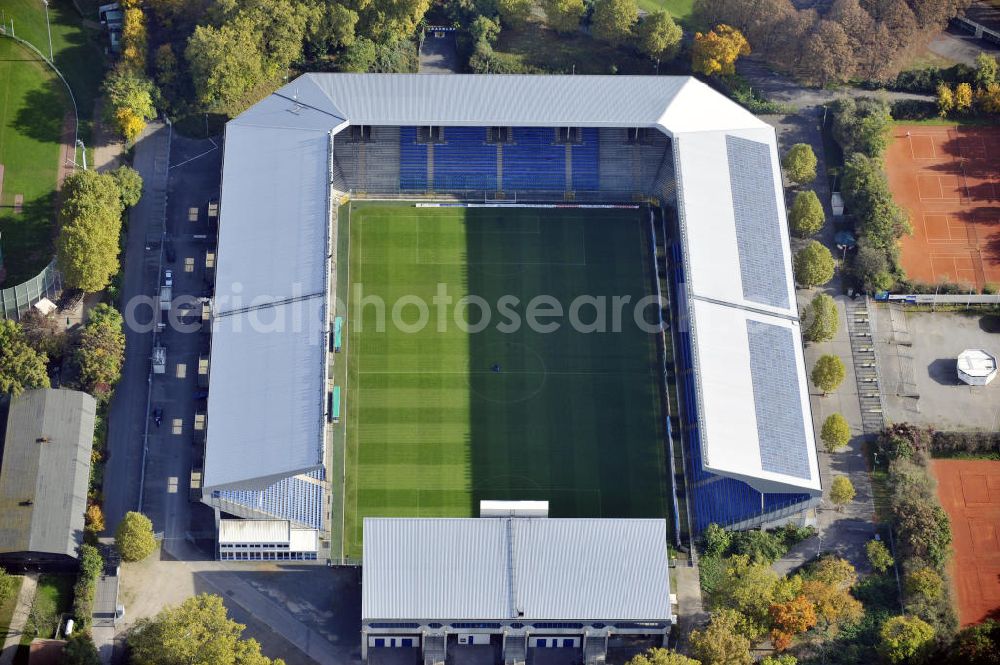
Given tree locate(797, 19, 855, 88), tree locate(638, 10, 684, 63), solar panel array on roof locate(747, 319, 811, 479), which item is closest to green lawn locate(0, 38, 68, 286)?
tree locate(638, 10, 684, 63)

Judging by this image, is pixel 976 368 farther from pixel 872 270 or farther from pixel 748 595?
pixel 748 595

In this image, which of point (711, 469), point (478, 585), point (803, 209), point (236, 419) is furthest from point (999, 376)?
point (236, 419)

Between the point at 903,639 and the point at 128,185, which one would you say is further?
the point at 128,185

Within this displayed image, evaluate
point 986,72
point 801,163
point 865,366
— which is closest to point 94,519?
point 865,366

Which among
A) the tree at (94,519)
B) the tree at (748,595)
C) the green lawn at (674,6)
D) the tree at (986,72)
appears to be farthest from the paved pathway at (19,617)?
the tree at (986,72)

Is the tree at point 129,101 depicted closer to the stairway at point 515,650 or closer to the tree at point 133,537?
the tree at point 133,537
